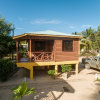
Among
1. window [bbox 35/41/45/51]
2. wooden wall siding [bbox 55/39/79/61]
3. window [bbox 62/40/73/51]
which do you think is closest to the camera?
wooden wall siding [bbox 55/39/79/61]

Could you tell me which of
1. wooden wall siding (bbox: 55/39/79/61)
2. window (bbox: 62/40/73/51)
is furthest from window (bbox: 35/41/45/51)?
window (bbox: 62/40/73/51)

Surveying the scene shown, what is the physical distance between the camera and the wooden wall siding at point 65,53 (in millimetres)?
8680

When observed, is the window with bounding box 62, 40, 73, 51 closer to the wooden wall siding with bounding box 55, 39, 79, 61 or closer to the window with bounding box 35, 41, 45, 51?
the wooden wall siding with bounding box 55, 39, 79, 61

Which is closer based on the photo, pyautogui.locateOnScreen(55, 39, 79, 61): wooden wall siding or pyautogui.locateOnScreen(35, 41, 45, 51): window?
pyautogui.locateOnScreen(55, 39, 79, 61): wooden wall siding

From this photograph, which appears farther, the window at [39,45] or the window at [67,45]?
the window at [39,45]

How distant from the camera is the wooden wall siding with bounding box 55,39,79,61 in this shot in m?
8.68

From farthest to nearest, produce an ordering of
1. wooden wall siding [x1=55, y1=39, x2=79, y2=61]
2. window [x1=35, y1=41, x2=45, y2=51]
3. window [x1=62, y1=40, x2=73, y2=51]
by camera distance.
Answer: window [x1=35, y1=41, x2=45, y2=51]
window [x1=62, y1=40, x2=73, y2=51]
wooden wall siding [x1=55, y1=39, x2=79, y2=61]

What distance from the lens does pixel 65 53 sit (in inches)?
352

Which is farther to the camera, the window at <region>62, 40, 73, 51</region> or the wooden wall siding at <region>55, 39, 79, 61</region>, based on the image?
the window at <region>62, 40, 73, 51</region>

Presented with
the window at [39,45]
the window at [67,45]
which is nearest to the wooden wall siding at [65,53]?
the window at [67,45]

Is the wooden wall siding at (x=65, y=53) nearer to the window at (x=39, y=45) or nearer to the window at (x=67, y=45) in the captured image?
the window at (x=67, y=45)

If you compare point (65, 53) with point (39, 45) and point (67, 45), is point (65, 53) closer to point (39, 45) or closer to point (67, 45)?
point (67, 45)

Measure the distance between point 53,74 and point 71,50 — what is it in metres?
3.44

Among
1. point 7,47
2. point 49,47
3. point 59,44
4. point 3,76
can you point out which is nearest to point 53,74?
point 59,44
